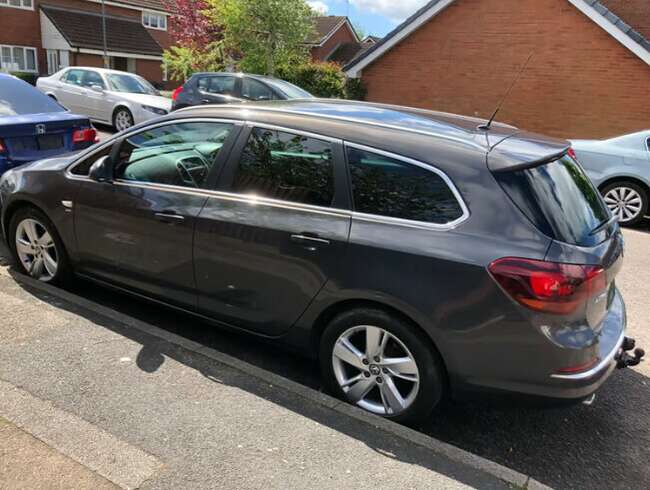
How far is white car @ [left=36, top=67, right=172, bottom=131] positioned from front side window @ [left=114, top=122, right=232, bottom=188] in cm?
891

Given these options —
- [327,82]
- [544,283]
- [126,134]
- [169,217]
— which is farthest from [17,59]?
[544,283]

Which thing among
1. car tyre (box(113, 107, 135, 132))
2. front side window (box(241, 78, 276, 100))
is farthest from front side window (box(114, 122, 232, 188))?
car tyre (box(113, 107, 135, 132))

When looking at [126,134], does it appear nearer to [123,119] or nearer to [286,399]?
[286,399]

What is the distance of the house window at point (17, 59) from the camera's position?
3103cm

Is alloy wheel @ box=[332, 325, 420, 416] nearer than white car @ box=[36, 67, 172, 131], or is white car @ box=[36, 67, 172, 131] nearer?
alloy wheel @ box=[332, 325, 420, 416]

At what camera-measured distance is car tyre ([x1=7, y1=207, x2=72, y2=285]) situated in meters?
4.40

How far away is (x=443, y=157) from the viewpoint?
294cm

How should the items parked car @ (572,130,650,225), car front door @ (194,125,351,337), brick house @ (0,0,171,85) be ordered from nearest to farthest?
1. car front door @ (194,125,351,337)
2. parked car @ (572,130,650,225)
3. brick house @ (0,0,171,85)

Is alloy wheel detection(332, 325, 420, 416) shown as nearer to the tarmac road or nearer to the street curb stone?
the street curb stone

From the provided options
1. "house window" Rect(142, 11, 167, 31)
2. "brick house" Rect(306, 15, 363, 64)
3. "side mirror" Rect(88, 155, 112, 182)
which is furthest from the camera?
"brick house" Rect(306, 15, 363, 64)

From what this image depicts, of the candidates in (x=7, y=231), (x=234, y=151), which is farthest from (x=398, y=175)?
(x=7, y=231)

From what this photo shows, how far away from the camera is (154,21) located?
38812 mm

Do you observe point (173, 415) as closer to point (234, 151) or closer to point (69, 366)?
point (69, 366)

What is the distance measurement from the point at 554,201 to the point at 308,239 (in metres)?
1.27
